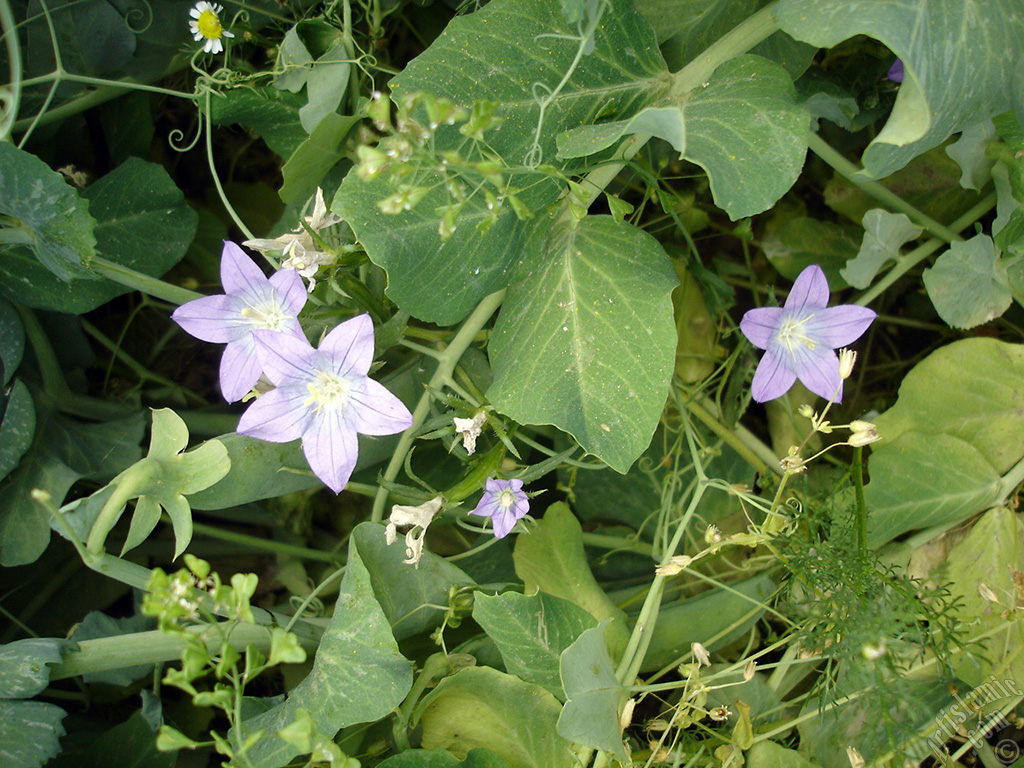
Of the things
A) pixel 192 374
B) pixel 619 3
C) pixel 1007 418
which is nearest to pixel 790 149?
pixel 619 3

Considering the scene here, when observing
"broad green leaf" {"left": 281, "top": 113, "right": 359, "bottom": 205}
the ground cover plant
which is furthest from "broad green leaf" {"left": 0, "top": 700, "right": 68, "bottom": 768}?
"broad green leaf" {"left": 281, "top": 113, "right": 359, "bottom": 205}

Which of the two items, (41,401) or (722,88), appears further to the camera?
(41,401)

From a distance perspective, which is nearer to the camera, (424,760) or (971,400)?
(424,760)

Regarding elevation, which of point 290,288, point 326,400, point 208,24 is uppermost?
point 208,24

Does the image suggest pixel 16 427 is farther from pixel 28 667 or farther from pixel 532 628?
pixel 532 628

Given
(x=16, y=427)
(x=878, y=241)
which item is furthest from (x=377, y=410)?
(x=878, y=241)

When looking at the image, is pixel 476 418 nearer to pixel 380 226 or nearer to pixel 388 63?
pixel 380 226

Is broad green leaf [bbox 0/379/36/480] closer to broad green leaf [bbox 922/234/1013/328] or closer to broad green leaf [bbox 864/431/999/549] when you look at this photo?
broad green leaf [bbox 864/431/999/549]
